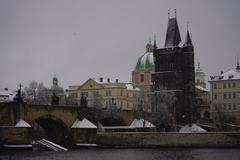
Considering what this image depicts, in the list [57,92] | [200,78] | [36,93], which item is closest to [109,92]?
[57,92]

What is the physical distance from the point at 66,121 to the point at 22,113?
9.28 metres

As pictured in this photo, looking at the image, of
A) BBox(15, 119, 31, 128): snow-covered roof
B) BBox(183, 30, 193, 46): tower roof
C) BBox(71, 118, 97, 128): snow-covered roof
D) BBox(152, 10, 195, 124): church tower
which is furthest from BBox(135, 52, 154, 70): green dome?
BBox(15, 119, 31, 128): snow-covered roof

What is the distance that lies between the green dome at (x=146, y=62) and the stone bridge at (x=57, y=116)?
5592cm

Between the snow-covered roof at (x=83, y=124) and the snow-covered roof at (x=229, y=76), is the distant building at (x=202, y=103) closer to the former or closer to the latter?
the snow-covered roof at (x=229, y=76)

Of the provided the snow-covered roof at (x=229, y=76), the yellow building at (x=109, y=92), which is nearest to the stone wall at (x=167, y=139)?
the snow-covered roof at (x=229, y=76)

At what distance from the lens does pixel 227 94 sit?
12781 centimetres

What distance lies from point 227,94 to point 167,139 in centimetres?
4872

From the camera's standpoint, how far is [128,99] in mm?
146375

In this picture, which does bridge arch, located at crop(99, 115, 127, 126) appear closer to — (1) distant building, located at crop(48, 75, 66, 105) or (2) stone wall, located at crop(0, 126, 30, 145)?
(2) stone wall, located at crop(0, 126, 30, 145)

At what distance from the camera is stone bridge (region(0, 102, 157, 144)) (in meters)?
73.2

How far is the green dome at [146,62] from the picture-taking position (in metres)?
151

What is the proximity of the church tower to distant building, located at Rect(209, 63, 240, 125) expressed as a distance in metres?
12.0

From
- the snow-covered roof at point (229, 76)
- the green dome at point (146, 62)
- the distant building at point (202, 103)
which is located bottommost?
the distant building at point (202, 103)

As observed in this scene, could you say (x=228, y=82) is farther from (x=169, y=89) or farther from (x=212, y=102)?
(x=169, y=89)
